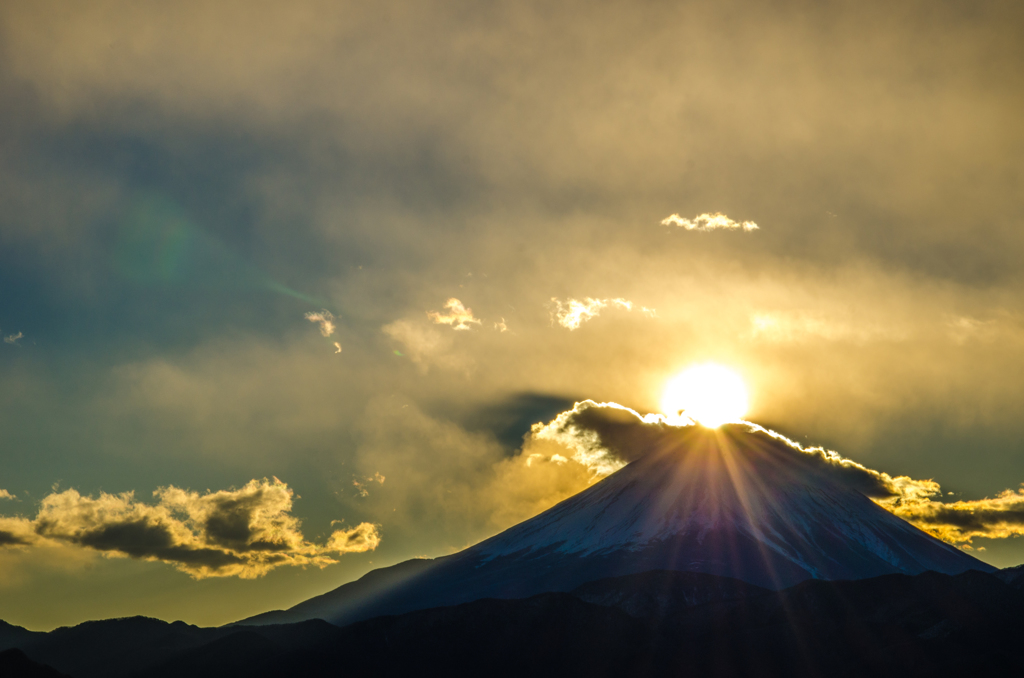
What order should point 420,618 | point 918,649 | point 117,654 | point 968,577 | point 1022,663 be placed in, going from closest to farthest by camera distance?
point 1022,663
point 918,649
point 968,577
point 420,618
point 117,654

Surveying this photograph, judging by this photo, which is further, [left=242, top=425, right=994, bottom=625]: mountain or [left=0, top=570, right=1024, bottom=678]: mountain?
[left=242, top=425, right=994, bottom=625]: mountain

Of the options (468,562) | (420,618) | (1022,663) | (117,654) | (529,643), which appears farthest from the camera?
(468,562)

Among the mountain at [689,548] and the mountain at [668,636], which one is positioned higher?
the mountain at [689,548]

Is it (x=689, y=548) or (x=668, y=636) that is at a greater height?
(x=689, y=548)

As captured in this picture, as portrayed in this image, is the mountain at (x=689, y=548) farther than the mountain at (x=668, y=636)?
Yes

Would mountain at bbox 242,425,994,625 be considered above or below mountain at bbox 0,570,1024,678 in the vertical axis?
above

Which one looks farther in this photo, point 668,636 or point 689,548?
point 689,548

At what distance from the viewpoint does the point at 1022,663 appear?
93312 mm

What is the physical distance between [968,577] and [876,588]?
14032mm

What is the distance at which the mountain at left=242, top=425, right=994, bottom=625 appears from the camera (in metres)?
156

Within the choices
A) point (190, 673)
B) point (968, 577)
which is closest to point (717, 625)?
point (968, 577)

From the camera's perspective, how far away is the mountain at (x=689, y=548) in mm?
155750

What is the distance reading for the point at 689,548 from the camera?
16188 cm

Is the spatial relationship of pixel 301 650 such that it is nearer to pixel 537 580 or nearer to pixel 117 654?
pixel 537 580
